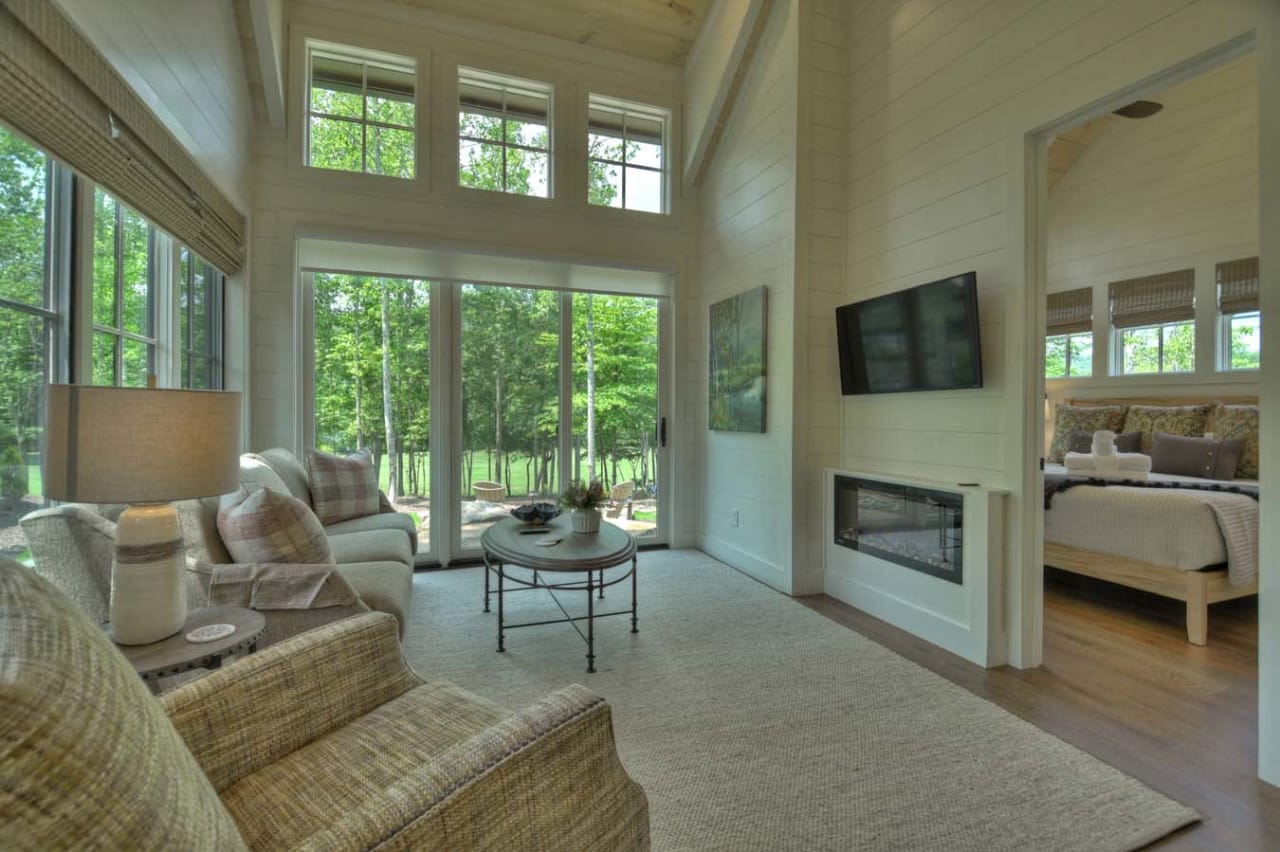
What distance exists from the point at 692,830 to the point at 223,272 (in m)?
3.70

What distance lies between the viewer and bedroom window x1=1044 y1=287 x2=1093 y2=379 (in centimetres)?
567

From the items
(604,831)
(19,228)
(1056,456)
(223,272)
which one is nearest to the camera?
(604,831)

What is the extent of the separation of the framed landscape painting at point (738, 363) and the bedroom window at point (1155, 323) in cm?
377

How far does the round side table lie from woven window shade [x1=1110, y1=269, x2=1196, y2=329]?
657 cm

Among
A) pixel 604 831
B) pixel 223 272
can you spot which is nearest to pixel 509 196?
pixel 223 272

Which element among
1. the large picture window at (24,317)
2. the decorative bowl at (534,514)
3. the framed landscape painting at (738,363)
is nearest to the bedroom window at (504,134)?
the framed landscape painting at (738,363)

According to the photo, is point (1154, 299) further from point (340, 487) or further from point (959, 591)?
point (340, 487)

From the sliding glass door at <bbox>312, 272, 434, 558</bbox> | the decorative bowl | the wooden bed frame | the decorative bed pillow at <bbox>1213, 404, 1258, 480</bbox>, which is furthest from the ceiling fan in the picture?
the sliding glass door at <bbox>312, 272, 434, 558</bbox>

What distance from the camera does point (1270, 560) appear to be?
6.01ft

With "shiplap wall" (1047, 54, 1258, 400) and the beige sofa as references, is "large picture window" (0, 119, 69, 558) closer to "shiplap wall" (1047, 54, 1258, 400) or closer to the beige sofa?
the beige sofa

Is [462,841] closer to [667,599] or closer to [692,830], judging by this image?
[692,830]

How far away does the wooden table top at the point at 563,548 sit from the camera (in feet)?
8.41

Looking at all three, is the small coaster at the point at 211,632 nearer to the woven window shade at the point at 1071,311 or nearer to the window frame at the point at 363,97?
the window frame at the point at 363,97

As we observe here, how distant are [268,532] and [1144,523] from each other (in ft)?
13.5
